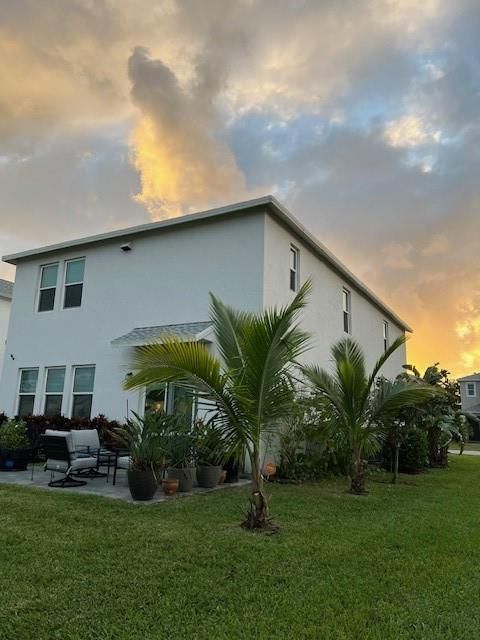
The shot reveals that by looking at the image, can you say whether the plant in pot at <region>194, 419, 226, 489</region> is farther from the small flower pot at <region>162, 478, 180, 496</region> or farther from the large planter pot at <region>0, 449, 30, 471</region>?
the large planter pot at <region>0, 449, 30, 471</region>

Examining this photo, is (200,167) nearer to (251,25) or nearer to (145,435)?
(251,25)

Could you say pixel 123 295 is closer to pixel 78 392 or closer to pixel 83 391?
pixel 83 391

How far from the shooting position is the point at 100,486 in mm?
9070

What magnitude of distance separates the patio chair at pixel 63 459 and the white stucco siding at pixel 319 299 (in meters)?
5.43

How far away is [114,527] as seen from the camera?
236 inches

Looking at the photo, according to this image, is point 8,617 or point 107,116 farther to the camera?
point 107,116

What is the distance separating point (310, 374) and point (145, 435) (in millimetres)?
3587

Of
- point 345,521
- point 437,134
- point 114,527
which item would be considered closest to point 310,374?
point 345,521

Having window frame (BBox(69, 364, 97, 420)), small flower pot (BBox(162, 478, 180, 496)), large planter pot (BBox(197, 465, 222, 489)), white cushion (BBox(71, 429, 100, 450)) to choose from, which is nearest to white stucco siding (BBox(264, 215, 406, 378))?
large planter pot (BBox(197, 465, 222, 489))

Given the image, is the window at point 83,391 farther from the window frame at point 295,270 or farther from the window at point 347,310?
the window at point 347,310

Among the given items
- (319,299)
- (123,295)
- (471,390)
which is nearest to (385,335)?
(319,299)

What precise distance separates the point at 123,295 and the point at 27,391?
4.87 meters

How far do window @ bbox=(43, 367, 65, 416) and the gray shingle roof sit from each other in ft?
9.41

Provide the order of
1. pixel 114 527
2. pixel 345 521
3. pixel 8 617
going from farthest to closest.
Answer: pixel 345 521 → pixel 114 527 → pixel 8 617
